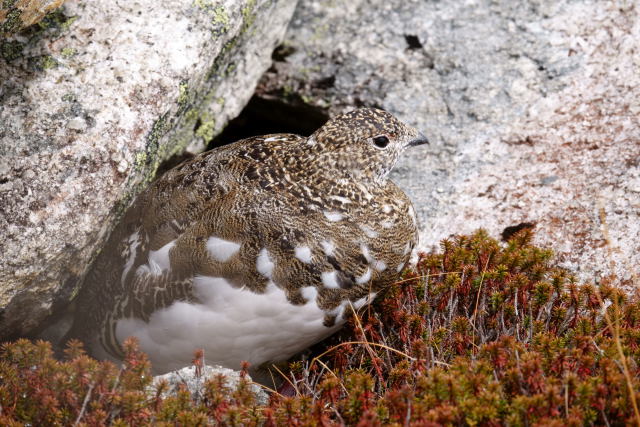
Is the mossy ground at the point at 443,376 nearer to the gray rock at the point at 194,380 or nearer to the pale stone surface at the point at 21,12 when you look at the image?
the gray rock at the point at 194,380

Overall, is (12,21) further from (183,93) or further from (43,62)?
(183,93)

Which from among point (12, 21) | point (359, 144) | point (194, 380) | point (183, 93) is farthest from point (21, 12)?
point (194, 380)

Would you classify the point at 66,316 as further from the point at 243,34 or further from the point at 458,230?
the point at 458,230

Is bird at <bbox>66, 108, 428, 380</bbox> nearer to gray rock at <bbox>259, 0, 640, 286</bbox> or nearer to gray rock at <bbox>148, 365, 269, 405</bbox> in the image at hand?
gray rock at <bbox>148, 365, 269, 405</bbox>

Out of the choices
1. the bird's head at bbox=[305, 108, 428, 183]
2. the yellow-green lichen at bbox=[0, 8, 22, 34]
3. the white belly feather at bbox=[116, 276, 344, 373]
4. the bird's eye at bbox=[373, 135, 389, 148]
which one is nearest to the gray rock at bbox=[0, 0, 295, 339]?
the yellow-green lichen at bbox=[0, 8, 22, 34]

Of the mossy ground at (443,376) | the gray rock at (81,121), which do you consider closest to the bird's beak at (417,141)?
the mossy ground at (443,376)

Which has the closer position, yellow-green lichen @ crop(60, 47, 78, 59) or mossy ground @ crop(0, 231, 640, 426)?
mossy ground @ crop(0, 231, 640, 426)

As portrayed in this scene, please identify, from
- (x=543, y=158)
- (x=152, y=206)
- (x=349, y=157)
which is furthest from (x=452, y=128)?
(x=152, y=206)
